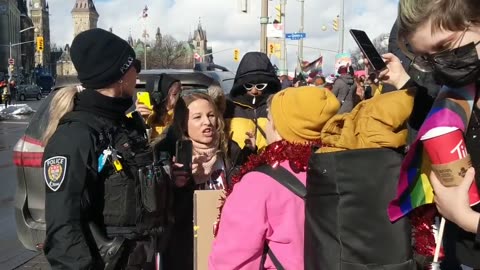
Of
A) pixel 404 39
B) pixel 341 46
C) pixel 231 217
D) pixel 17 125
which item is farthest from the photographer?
pixel 341 46

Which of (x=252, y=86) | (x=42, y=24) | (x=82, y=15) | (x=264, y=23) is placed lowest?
(x=252, y=86)

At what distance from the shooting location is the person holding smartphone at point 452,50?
60.3 inches

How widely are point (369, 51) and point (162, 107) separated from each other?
2.21m

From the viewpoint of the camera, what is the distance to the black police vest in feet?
8.08

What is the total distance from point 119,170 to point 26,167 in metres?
2.35

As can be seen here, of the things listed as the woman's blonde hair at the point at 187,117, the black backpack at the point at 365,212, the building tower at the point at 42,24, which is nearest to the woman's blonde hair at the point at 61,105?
the woman's blonde hair at the point at 187,117

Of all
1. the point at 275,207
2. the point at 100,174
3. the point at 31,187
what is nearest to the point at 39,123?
the point at 31,187

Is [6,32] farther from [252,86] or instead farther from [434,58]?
[434,58]

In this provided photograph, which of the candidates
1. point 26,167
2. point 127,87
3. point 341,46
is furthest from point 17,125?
point 127,87

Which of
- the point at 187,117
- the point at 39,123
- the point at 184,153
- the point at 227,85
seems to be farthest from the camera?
the point at 227,85

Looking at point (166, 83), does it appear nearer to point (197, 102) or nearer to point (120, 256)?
point (197, 102)

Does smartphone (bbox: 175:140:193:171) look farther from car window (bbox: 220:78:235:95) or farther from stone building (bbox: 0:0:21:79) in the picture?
stone building (bbox: 0:0:21:79)

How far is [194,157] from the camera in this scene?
351cm

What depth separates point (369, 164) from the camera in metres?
1.73
